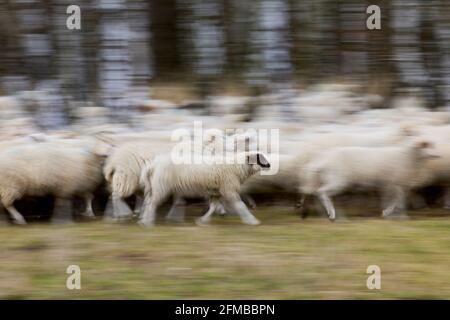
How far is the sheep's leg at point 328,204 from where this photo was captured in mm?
9406

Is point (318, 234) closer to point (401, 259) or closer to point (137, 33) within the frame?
point (401, 259)

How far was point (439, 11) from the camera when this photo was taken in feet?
42.1

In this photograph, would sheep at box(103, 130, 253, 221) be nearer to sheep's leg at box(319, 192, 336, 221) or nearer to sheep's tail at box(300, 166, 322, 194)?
sheep's tail at box(300, 166, 322, 194)

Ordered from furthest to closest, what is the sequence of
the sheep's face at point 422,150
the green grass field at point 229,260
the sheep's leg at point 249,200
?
the sheep's leg at point 249,200, the sheep's face at point 422,150, the green grass field at point 229,260

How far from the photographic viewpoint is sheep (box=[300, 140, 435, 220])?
952 centimetres

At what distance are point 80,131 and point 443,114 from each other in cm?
472

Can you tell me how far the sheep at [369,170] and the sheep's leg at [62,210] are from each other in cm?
252

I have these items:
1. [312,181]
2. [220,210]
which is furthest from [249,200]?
[312,181]

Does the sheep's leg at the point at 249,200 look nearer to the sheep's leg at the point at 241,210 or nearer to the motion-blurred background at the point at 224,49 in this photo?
the sheep's leg at the point at 241,210

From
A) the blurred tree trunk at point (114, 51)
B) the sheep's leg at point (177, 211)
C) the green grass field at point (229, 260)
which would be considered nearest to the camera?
the green grass field at point (229, 260)

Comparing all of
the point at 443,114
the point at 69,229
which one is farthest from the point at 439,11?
the point at 69,229

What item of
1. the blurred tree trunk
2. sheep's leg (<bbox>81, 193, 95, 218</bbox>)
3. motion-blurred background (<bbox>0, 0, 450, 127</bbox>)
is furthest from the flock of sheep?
motion-blurred background (<bbox>0, 0, 450, 127</bbox>)

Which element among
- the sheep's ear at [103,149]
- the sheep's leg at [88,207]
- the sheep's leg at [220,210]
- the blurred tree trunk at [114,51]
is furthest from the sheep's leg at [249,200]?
the blurred tree trunk at [114,51]

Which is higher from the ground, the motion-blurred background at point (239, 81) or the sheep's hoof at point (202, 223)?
the motion-blurred background at point (239, 81)
